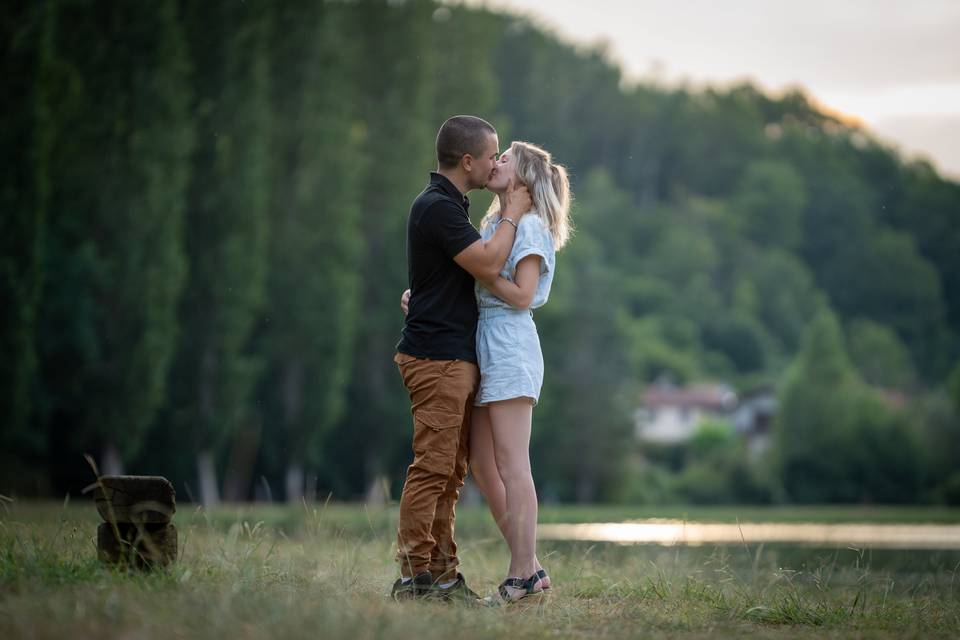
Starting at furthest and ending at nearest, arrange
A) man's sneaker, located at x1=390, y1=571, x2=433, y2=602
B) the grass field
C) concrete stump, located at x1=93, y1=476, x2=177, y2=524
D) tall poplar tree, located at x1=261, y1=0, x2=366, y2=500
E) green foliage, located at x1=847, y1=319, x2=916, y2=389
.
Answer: green foliage, located at x1=847, y1=319, x2=916, y2=389
tall poplar tree, located at x1=261, y1=0, x2=366, y2=500
man's sneaker, located at x1=390, y1=571, x2=433, y2=602
concrete stump, located at x1=93, y1=476, x2=177, y2=524
the grass field

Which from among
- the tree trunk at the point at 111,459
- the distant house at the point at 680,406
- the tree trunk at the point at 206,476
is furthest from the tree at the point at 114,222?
the distant house at the point at 680,406

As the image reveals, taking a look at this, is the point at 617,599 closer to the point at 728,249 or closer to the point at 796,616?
the point at 796,616

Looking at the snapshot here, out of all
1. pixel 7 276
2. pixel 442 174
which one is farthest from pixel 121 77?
pixel 442 174

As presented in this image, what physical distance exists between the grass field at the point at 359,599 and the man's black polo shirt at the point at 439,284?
3.76 ft

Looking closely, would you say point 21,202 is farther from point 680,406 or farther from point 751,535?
point 680,406

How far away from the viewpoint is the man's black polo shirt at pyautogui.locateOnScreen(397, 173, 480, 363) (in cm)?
578

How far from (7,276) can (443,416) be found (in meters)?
19.1

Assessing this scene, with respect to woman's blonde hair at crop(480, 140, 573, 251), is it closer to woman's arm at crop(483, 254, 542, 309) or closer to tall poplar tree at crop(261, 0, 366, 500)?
woman's arm at crop(483, 254, 542, 309)

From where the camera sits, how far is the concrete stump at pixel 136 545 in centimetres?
539

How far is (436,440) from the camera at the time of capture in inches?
227

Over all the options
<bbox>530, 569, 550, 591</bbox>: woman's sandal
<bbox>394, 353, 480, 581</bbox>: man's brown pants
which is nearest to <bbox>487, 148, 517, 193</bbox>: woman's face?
<bbox>394, 353, 480, 581</bbox>: man's brown pants

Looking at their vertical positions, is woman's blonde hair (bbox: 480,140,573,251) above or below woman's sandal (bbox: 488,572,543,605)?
above

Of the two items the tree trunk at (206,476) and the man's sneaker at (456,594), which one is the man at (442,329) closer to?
the man's sneaker at (456,594)

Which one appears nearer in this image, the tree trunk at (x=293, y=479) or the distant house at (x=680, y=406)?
the tree trunk at (x=293, y=479)
